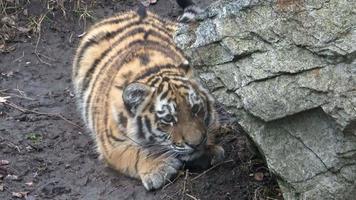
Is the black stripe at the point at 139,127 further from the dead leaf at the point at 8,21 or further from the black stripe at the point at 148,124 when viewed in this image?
the dead leaf at the point at 8,21

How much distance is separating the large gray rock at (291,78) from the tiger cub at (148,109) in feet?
2.22

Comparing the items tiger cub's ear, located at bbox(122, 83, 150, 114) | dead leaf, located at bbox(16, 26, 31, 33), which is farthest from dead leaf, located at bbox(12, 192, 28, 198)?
dead leaf, located at bbox(16, 26, 31, 33)

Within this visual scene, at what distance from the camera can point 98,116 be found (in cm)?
552

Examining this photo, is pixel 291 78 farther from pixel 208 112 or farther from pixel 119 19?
pixel 119 19

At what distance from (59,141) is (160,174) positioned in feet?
3.86

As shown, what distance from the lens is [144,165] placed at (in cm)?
506

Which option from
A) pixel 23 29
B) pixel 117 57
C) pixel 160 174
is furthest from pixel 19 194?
pixel 23 29

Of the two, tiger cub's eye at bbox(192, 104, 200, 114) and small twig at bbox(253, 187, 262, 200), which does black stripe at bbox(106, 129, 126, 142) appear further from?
small twig at bbox(253, 187, 262, 200)

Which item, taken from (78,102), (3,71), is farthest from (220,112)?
(3,71)

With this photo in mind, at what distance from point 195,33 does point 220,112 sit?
55.5 inches

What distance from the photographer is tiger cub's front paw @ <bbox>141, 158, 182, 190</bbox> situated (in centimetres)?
489

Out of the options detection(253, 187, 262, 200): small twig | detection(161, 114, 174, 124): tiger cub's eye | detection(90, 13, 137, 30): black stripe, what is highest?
detection(90, 13, 137, 30): black stripe

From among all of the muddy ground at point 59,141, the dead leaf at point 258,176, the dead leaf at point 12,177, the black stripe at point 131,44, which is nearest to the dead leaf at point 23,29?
the muddy ground at point 59,141

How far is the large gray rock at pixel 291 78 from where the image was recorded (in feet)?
12.4
